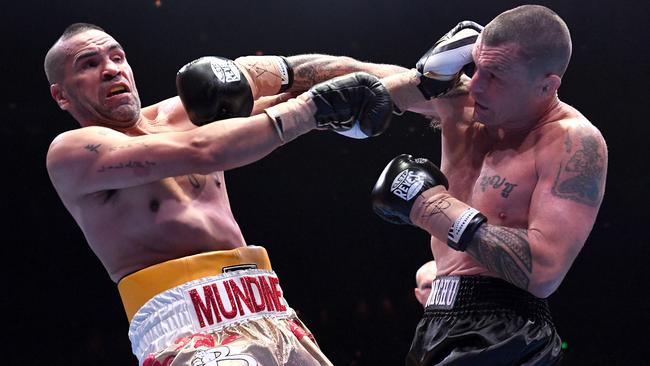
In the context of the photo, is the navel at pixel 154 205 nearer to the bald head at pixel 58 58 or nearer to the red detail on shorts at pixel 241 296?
the red detail on shorts at pixel 241 296

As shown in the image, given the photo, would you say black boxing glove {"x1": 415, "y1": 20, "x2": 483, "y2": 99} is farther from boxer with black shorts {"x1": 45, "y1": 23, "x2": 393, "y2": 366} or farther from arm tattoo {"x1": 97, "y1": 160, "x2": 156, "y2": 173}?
arm tattoo {"x1": 97, "y1": 160, "x2": 156, "y2": 173}

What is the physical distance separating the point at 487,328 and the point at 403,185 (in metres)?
0.47

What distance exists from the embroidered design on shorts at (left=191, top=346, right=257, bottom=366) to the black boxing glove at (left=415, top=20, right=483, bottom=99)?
947mm

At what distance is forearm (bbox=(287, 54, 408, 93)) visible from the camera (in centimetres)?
289

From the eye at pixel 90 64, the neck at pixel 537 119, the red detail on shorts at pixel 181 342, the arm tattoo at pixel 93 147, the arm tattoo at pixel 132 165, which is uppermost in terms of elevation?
the eye at pixel 90 64

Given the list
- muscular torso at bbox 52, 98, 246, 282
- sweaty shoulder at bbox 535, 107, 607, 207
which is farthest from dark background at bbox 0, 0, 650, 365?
sweaty shoulder at bbox 535, 107, 607, 207

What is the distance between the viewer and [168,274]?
237 cm

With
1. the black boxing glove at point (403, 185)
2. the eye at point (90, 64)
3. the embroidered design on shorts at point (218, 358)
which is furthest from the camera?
the eye at point (90, 64)

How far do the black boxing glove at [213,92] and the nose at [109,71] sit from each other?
0.25 m

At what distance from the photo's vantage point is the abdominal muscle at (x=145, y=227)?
2.42 meters

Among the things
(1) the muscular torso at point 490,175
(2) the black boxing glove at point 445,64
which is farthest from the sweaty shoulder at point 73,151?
(1) the muscular torso at point 490,175

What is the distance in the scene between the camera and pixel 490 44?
2428mm

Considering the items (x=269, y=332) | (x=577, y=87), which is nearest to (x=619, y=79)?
(x=577, y=87)

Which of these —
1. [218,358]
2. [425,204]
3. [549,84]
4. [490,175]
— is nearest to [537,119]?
[549,84]
